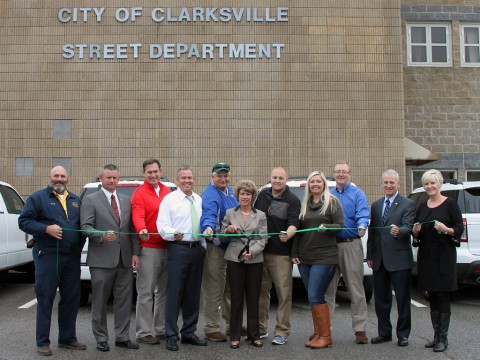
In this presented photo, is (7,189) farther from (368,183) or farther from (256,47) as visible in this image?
(368,183)

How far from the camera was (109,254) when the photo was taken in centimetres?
592

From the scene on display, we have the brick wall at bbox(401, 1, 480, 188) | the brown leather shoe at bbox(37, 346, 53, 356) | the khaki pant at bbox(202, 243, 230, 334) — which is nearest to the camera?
the brown leather shoe at bbox(37, 346, 53, 356)

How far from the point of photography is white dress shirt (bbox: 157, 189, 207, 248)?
5.97m

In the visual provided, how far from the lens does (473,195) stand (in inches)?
326

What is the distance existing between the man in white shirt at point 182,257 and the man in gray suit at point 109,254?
0.40 metres

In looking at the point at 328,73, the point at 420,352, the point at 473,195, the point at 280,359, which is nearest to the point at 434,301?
the point at 420,352

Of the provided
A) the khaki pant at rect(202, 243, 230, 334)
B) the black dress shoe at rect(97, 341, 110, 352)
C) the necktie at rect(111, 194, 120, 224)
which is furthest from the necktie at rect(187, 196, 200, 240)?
the black dress shoe at rect(97, 341, 110, 352)

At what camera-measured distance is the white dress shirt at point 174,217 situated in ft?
19.6

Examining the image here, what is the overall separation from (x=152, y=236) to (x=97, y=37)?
8.86 meters

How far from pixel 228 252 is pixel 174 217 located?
70cm

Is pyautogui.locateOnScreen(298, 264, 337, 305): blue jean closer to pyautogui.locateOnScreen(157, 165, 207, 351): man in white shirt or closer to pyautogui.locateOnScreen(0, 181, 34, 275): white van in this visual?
pyautogui.locateOnScreen(157, 165, 207, 351): man in white shirt

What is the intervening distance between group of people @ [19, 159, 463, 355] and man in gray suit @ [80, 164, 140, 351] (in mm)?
12

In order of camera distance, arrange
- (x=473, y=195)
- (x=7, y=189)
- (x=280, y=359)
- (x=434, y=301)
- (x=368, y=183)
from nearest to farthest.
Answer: (x=280, y=359), (x=434, y=301), (x=473, y=195), (x=7, y=189), (x=368, y=183)

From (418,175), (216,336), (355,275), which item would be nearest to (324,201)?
(355,275)
